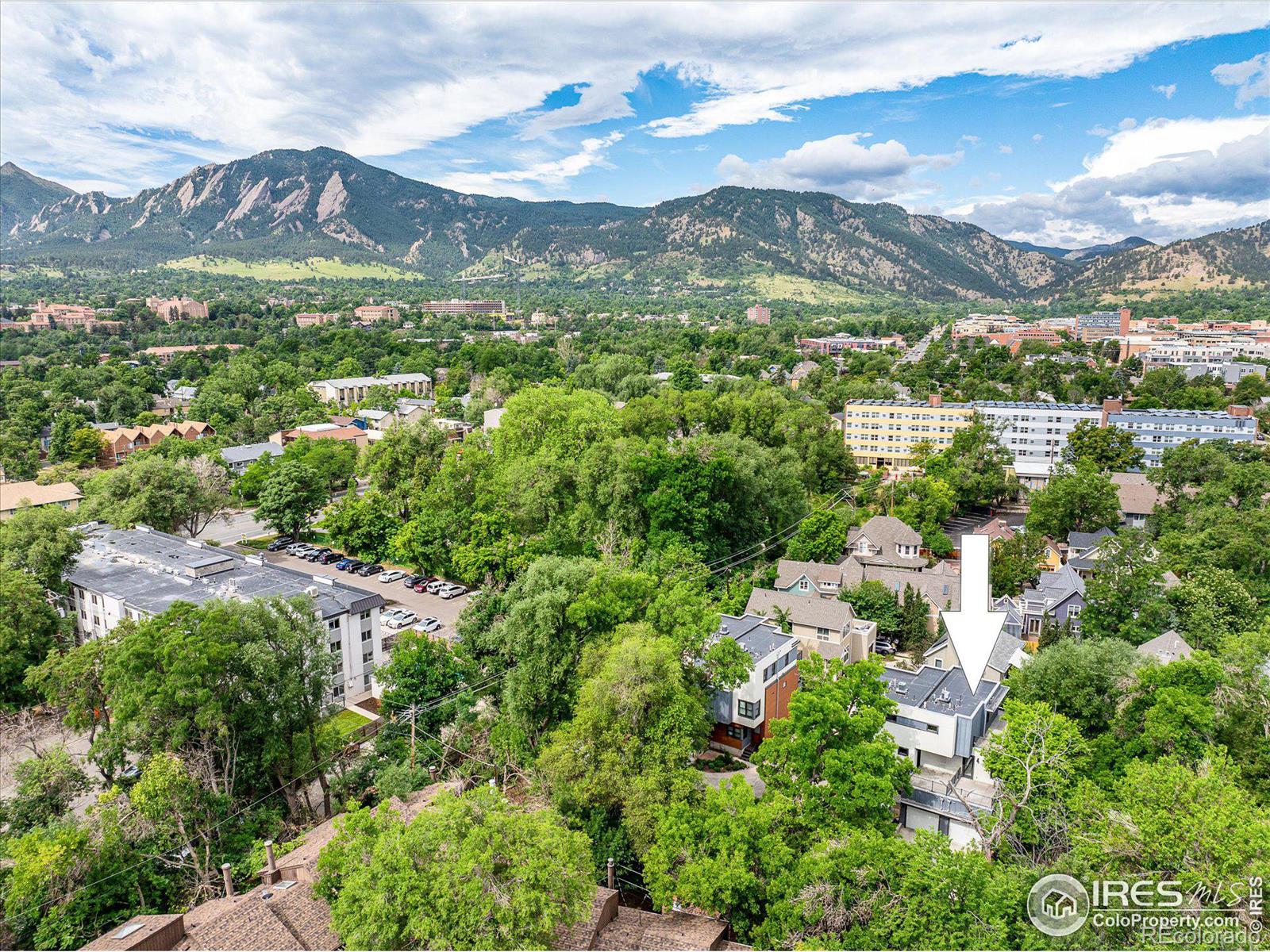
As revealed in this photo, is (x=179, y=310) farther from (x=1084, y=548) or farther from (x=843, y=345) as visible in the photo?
(x=1084, y=548)

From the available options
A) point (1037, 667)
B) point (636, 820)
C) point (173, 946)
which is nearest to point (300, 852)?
point (173, 946)

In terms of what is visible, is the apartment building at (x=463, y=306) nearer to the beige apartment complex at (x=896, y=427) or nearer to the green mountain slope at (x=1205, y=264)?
the beige apartment complex at (x=896, y=427)

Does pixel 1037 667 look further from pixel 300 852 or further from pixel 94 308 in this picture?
pixel 94 308

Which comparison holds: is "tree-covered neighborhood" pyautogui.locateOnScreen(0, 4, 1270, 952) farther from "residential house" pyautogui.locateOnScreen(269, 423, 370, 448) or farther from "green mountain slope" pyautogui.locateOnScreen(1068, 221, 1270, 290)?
"green mountain slope" pyautogui.locateOnScreen(1068, 221, 1270, 290)

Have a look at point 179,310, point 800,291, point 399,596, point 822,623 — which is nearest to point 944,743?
point 822,623

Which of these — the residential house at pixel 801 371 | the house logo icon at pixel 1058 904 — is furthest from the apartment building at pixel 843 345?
the house logo icon at pixel 1058 904

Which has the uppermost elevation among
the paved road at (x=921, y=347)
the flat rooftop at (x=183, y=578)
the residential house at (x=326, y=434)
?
the paved road at (x=921, y=347)
